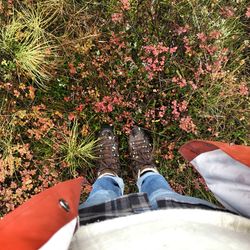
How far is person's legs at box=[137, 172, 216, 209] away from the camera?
205cm

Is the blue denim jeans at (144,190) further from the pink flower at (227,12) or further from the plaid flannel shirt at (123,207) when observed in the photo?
the pink flower at (227,12)

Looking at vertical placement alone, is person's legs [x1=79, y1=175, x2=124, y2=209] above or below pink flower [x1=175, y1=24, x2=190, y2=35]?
below

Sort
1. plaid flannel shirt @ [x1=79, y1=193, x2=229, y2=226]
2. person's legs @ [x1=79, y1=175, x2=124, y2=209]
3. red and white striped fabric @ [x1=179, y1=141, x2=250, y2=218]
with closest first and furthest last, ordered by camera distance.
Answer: red and white striped fabric @ [x1=179, y1=141, x2=250, y2=218], plaid flannel shirt @ [x1=79, y1=193, x2=229, y2=226], person's legs @ [x1=79, y1=175, x2=124, y2=209]

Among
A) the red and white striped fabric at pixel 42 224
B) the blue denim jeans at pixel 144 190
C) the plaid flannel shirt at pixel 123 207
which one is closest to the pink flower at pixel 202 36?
the blue denim jeans at pixel 144 190

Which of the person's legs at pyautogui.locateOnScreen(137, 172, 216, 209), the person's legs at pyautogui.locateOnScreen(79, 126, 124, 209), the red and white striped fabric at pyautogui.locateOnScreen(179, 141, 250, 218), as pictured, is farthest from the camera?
the person's legs at pyautogui.locateOnScreen(79, 126, 124, 209)

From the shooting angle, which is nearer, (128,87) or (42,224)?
(42,224)

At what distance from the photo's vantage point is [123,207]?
1.99m

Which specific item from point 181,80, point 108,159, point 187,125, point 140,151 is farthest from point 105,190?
point 181,80

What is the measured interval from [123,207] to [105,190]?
0.53m

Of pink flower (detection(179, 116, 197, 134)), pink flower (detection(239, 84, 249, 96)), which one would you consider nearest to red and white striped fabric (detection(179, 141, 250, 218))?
pink flower (detection(179, 116, 197, 134))

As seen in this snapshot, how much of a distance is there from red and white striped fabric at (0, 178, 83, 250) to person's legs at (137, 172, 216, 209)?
2.30ft

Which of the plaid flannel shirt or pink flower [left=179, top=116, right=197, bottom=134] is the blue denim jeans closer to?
the plaid flannel shirt

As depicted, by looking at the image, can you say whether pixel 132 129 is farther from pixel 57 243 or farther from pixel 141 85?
pixel 57 243

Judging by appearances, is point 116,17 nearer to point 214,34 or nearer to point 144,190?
point 214,34
